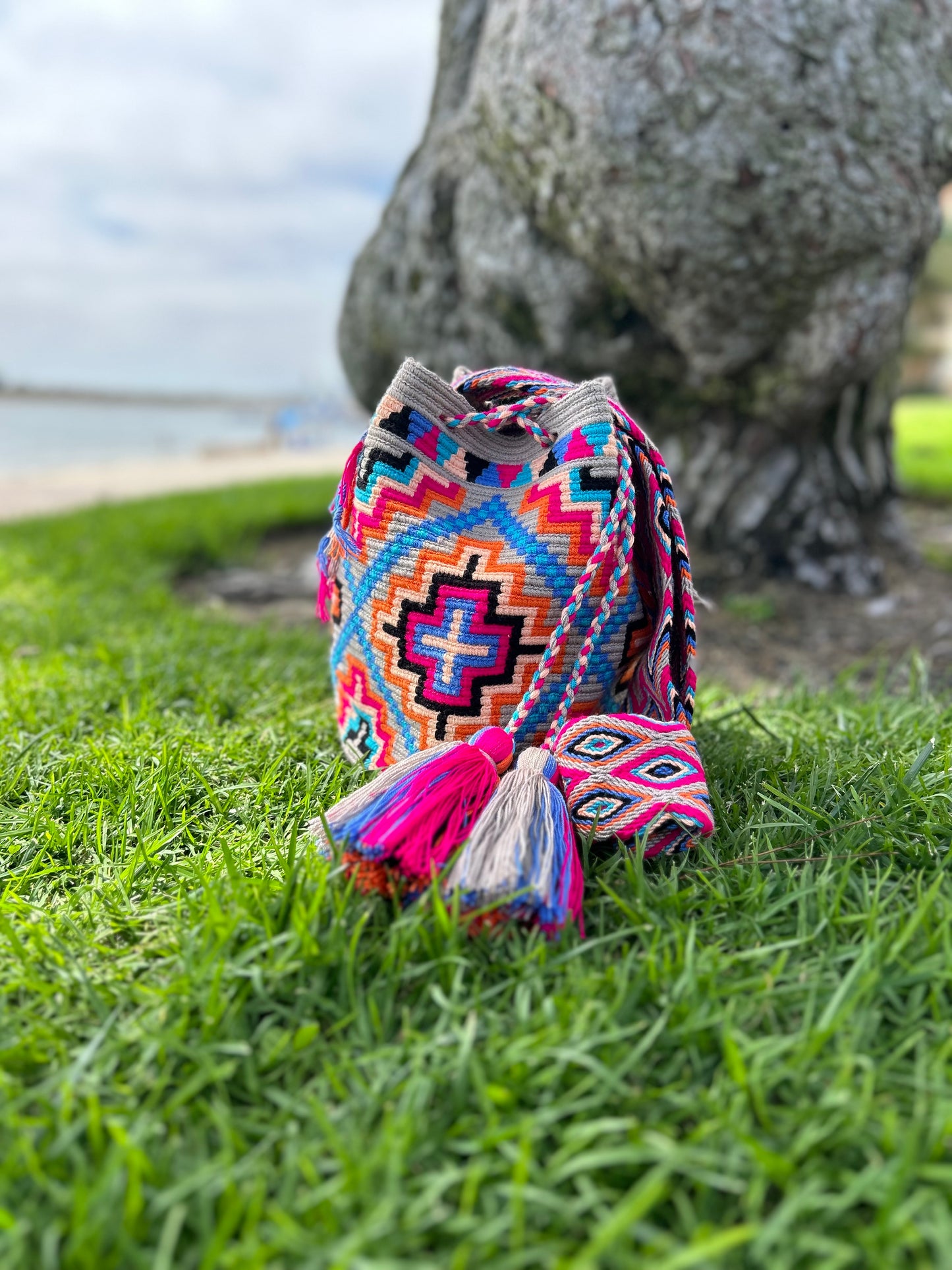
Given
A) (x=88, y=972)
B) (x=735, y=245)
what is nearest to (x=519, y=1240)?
(x=88, y=972)

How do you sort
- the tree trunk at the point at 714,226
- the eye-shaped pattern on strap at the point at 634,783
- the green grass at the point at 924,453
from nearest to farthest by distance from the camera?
the eye-shaped pattern on strap at the point at 634,783
the tree trunk at the point at 714,226
the green grass at the point at 924,453

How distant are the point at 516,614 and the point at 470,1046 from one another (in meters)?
0.67

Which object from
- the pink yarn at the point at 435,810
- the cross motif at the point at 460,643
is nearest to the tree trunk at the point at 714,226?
the cross motif at the point at 460,643

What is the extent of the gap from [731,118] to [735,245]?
312 millimetres

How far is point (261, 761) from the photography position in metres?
1.61

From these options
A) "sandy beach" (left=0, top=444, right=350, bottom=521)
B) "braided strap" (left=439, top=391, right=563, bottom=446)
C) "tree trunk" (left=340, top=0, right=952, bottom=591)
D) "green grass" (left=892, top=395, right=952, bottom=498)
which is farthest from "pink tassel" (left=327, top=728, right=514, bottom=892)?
"sandy beach" (left=0, top=444, right=350, bottom=521)

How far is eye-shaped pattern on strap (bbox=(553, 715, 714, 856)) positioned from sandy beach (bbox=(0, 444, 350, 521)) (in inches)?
191

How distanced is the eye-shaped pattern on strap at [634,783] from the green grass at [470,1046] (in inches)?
2.2

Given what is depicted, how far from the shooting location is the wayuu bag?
122cm

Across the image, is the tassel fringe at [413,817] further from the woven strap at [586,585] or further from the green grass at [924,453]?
the green grass at [924,453]

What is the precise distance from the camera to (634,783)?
1.23 m

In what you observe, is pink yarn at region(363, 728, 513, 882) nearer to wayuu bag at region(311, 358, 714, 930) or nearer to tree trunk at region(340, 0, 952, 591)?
wayuu bag at region(311, 358, 714, 930)

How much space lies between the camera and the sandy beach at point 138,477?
699 centimetres

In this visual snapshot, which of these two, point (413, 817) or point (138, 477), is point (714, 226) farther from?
point (138, 477)
